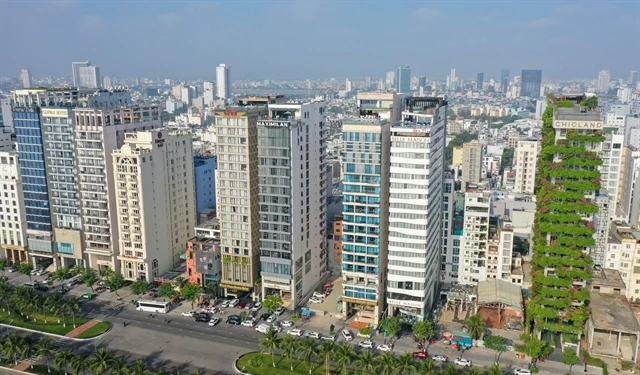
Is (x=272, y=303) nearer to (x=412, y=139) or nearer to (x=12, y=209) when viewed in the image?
(x=412, y=139)

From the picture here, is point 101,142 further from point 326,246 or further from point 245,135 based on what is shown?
point 326,246

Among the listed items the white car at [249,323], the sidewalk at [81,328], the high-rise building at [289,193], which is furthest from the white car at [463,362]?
the sidewalk at [81,328]

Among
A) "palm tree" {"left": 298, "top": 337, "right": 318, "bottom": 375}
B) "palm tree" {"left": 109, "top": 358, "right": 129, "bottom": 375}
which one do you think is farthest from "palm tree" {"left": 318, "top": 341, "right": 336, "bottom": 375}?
"palm tree" {"left": 109, "top": 358, "right": 129, "bottom": 375}

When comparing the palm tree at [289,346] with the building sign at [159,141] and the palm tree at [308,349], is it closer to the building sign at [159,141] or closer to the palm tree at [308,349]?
the palm tree at [308,349]

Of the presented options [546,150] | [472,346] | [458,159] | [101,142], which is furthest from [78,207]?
[458,159]

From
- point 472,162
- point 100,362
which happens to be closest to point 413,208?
point 100,362

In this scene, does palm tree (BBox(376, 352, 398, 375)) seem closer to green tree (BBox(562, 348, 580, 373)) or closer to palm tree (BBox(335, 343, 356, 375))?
palm tree (BBox(335, 343, 356, 375))
